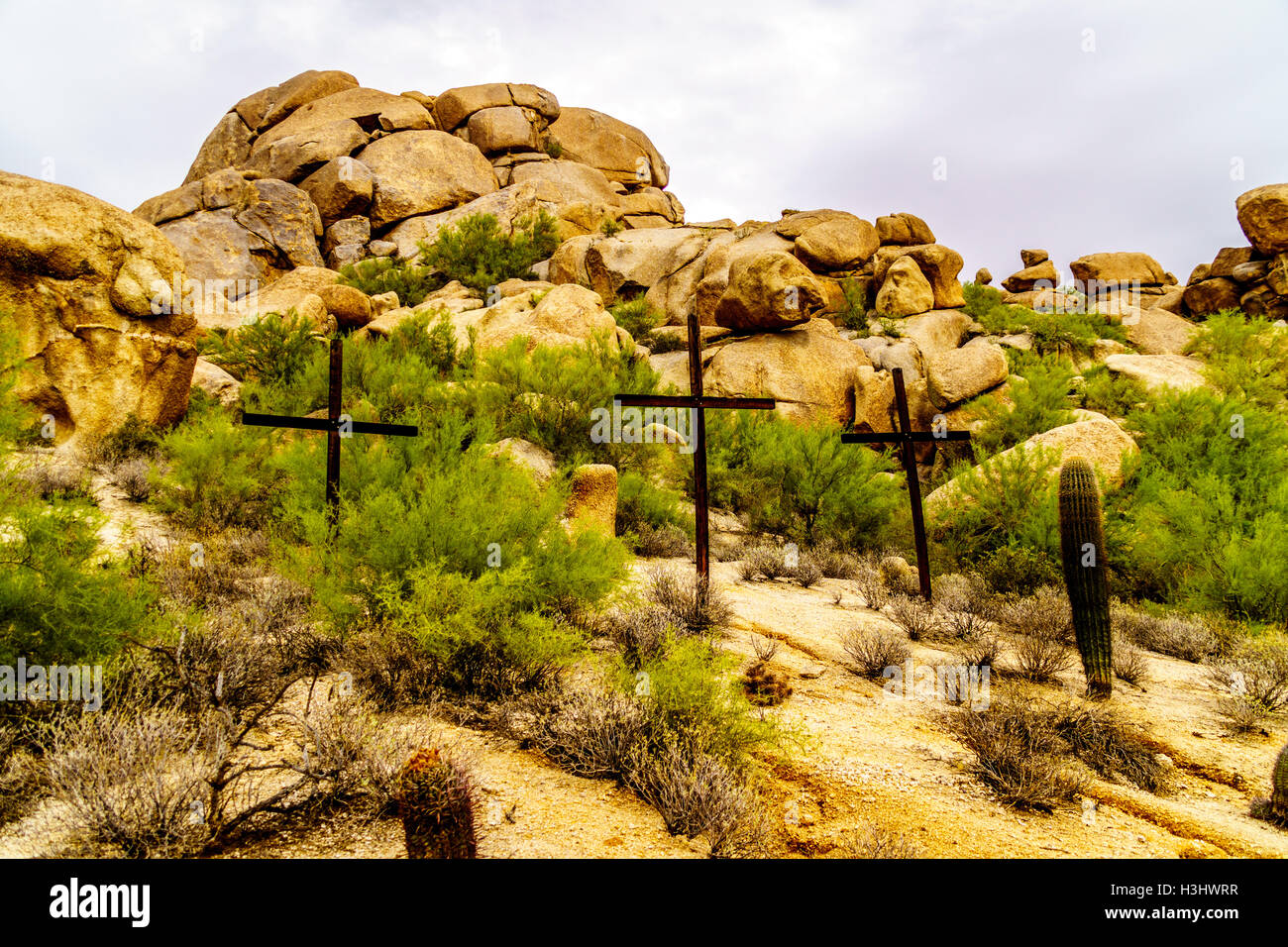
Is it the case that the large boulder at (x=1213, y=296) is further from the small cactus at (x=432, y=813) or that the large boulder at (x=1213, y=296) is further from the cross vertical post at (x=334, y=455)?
the small cactus at (x=432, y=813)

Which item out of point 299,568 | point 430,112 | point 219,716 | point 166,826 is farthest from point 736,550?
point 430,112

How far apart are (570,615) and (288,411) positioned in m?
8.21

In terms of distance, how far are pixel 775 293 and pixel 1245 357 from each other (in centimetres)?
1391

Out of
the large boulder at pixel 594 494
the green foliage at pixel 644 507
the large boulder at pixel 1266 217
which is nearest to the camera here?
the large boulder at pixel 594 494

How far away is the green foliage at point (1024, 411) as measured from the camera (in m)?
14.1

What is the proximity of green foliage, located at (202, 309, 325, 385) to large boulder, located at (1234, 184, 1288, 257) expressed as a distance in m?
30.9

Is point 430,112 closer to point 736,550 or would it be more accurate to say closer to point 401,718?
point 736,550

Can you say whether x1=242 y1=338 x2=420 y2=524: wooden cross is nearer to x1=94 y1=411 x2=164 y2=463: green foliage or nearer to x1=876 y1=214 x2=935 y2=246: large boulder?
x1=94 y1=411 x2=164 y2=463: green foliage

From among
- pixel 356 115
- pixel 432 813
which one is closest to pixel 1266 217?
pixel 432 813

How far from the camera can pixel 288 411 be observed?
1123 cm

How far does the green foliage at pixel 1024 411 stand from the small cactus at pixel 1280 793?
10959 millimetres

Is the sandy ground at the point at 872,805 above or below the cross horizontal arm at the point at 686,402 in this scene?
below

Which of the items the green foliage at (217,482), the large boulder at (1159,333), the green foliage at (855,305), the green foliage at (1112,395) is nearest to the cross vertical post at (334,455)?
the green foliage at (217,482)

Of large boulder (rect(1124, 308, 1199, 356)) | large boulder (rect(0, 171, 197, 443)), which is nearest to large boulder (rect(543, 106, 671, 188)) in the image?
large boulder (rect(1124, 308, 1199, 356))
